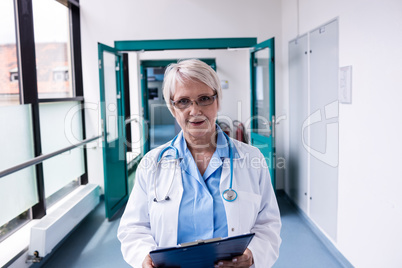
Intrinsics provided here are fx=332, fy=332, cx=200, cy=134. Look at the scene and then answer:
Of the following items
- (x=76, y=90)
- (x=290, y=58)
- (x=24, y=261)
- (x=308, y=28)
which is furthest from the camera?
(x=76, y=90)

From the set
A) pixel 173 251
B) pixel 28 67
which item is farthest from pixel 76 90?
pixel 173 251

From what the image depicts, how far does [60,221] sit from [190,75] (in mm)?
2146

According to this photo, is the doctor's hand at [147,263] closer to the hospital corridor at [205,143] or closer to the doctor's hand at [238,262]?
the hospital corridor at [205,143]

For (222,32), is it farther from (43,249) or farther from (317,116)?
(43,249)

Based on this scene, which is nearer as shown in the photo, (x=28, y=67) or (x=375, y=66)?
(x=375, y=66)

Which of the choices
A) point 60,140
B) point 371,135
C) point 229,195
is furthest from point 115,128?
point 229,195

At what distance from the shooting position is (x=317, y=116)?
113 inches

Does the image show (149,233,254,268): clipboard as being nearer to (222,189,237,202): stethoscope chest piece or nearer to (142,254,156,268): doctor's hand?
(142,254,156,268): doctor's hand

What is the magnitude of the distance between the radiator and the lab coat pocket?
6.18 ft

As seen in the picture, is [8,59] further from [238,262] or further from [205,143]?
[238,262]

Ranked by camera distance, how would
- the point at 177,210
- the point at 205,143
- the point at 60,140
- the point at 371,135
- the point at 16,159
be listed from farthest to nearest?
the point at 60,140, the point at 16,159, the point at 371,135, the point at 205,143, the point at 177,210

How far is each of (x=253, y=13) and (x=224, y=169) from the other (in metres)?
3.08

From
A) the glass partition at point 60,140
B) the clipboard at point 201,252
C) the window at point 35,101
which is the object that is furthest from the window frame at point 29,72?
the clipboard at point 201,252

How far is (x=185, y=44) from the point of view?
3.80m
